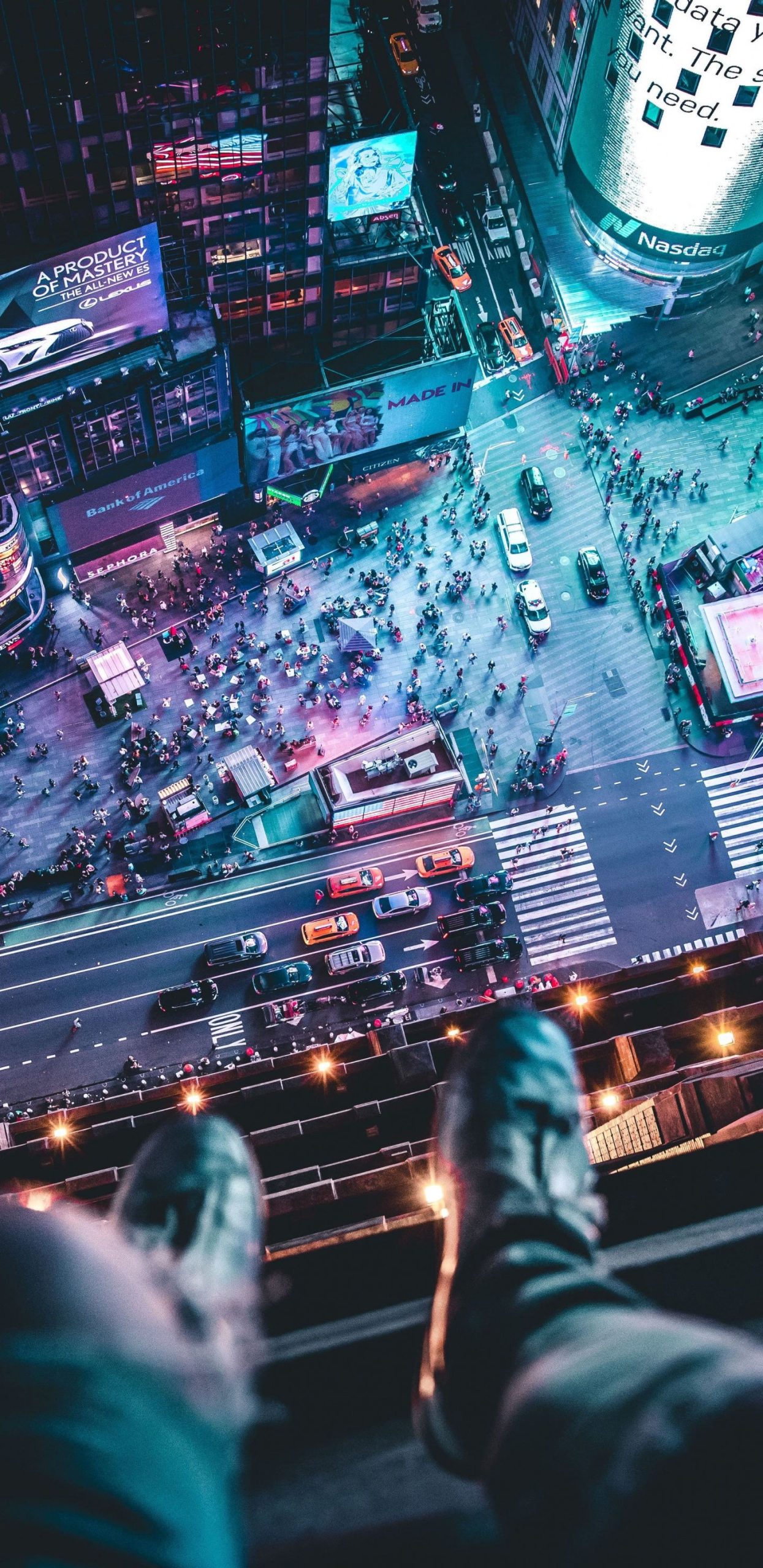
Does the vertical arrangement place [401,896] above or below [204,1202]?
below

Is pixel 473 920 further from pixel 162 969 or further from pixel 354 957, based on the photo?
pixel 162 969

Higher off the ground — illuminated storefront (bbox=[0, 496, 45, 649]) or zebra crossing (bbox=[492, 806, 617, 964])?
illuminated storefront (bbox=[0, 496, 45, 649])

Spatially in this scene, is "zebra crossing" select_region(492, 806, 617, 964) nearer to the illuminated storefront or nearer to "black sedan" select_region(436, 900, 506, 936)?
"black sedan" select_region(436, 900, 506, 936)

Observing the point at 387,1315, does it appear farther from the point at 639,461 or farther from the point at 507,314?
the point at 507,314

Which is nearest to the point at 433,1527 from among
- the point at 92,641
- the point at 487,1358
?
the point at 487,1358

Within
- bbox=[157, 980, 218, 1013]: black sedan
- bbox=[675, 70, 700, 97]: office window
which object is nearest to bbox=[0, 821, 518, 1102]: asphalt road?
bbox=[157, 980, 218, 1013]: black sedan
